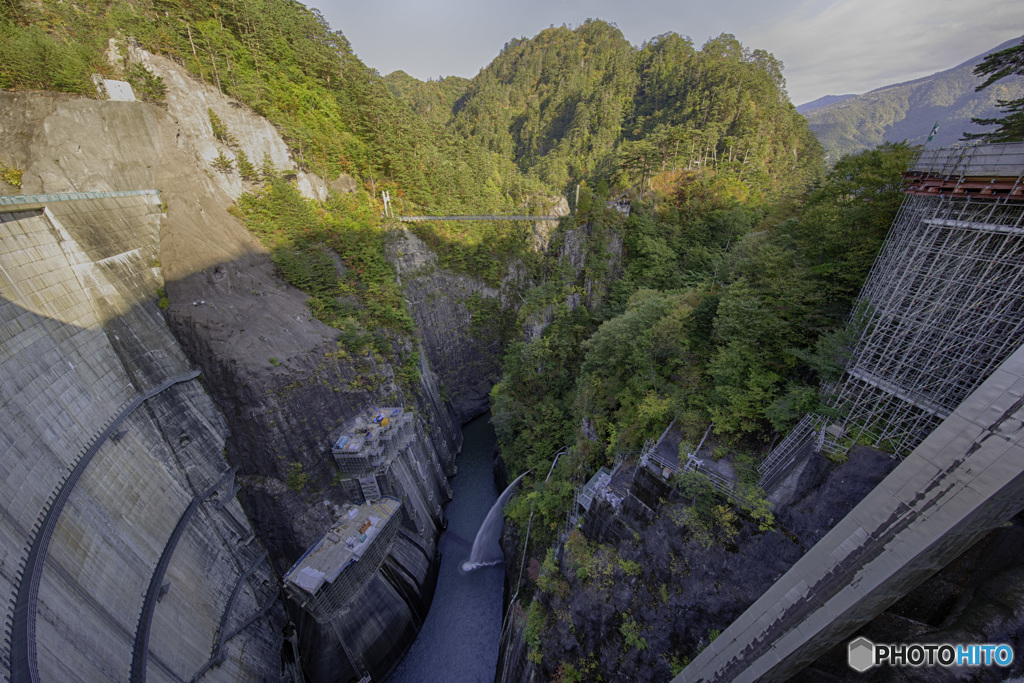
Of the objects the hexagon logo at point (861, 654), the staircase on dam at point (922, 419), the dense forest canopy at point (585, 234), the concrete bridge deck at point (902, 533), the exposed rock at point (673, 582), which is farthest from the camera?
the dense forest canopy at point (585, 234)

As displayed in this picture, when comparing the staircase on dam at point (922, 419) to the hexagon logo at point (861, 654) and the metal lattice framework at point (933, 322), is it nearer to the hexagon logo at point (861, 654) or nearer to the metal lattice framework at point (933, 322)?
the metal lattice framework at point (933, 322)

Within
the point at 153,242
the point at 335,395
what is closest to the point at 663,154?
the point at 335,395

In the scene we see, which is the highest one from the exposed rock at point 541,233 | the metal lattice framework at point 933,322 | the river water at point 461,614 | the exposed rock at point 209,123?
the exposed rock at point 209,123

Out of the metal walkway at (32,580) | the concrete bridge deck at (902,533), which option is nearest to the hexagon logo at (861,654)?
the concrete bridge deck at (902,533)

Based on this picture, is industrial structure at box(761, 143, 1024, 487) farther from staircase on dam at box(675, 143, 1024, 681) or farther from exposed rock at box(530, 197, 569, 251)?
exposed rock at box(530, 197, 569, 251)

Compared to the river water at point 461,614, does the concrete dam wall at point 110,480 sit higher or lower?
higher

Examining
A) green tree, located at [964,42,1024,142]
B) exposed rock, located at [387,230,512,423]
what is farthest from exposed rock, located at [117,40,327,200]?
green tree, located at [964,42,1024,142]
